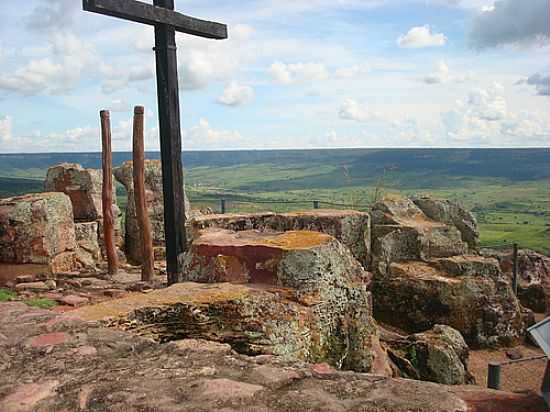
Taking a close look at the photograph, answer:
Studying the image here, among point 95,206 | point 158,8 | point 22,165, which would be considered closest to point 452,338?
point 158,8

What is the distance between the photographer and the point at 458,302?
983cm

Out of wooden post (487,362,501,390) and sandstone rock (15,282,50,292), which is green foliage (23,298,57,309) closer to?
sandstone rock (15,282,50,292)

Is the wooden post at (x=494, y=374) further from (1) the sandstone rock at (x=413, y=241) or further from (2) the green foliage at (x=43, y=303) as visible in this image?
(1) the sandstone rock at (x=413, y=241)

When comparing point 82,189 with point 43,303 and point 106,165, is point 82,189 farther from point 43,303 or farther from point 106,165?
point 43,303

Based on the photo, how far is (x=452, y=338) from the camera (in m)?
7.74

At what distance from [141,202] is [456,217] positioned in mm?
7272

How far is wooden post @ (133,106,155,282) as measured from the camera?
8242mm

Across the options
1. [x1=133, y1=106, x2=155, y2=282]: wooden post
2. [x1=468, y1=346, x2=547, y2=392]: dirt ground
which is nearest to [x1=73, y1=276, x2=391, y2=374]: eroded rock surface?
[x1=133, y1=106, x2=155, y2=282]: wooden post

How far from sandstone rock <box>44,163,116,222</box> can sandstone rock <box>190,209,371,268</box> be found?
209 inches

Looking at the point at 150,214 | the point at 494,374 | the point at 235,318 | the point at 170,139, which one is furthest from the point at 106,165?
the point at 494,374

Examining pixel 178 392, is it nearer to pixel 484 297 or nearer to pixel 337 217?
pixel 337 217

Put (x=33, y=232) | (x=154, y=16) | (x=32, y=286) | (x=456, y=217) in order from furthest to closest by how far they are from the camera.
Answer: (x=456, y=217) < (x=33, y=232) < (x=32, y=286) < (x=154, y=16)

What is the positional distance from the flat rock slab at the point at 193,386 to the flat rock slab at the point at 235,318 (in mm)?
729

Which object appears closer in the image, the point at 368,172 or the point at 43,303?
the point at 43,303
